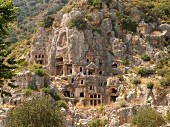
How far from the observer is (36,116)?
45.7m

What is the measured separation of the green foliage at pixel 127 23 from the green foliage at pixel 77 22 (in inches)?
391

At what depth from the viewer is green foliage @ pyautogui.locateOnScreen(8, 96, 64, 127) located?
45.4m

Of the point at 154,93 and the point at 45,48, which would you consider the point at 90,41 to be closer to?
the point at 45,48

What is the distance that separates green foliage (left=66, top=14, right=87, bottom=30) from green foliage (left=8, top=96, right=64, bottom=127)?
29489 mm

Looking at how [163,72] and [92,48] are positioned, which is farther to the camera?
[92,48]

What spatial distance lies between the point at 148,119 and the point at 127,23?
3276 centimetres

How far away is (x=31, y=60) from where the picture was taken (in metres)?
75.2

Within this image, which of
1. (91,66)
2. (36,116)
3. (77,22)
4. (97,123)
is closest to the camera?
(36,116)

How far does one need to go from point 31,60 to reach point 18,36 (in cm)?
5386

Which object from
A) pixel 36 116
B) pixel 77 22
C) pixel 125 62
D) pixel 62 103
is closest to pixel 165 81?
pixel 125 62

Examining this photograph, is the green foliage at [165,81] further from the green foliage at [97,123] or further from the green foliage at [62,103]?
the green foliage at [62,103]

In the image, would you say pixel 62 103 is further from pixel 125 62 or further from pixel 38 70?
pixel 125 62

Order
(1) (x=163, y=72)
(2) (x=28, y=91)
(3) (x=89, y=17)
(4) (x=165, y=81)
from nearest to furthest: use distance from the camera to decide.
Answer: (2) (x=28, y=91) → (4) (x=165, y=81) → (1) (x=163, y=72) → (3) (x=89, y=17)

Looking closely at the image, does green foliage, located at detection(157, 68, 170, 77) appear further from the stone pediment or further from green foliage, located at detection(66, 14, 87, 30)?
green foliage, located at detection(66, 14, 87, 30)
